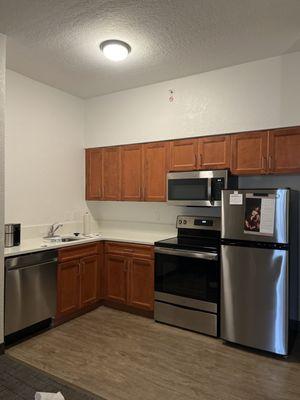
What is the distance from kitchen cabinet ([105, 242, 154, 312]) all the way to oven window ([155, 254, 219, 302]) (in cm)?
17

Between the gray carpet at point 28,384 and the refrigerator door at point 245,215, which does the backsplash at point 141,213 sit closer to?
the refrigerator door at point 245,215

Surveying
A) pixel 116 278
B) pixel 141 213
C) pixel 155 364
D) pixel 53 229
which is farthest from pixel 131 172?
pixel 155 364

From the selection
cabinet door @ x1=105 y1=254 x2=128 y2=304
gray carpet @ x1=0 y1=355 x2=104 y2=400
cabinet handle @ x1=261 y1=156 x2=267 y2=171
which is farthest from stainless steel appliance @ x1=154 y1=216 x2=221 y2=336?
gray carpet @ x1=0 y1=355 x2=104 y2=400

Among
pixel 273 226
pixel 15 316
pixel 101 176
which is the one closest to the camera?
pixel 273 226

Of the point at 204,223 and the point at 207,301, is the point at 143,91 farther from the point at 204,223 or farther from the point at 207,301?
the point at 207,301

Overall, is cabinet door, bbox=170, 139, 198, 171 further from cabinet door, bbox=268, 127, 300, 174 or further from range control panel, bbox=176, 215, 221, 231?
cabinet door, bbox=268, 127, 300, 174

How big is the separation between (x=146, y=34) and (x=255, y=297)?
253 cm

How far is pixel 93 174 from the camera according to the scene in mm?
4391

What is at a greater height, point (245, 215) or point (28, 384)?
point (245, 215)

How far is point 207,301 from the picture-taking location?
3033 mm

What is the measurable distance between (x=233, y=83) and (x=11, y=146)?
2599 mm

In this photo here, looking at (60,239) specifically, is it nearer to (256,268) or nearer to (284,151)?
(256,268)

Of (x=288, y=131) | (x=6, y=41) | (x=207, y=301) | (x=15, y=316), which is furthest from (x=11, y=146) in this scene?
(x=288, y=131)

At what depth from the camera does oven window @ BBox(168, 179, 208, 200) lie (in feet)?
10.9
